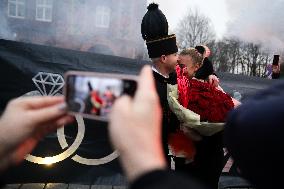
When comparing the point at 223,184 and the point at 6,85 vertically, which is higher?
the point at 6,85

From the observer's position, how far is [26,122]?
3.78 feet

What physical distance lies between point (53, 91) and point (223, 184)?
2.79 metres

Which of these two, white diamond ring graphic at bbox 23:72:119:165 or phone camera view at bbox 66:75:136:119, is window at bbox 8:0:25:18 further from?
phone camera view at bbox 66:75:136:119

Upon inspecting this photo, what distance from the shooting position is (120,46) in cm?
2627

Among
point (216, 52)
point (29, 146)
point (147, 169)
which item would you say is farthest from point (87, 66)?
point (216, 52)

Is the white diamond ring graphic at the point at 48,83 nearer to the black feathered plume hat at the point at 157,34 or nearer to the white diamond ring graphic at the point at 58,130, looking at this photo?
the white diamond ring graphic at the point at 58,130

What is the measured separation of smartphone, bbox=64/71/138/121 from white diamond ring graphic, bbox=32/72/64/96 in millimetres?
3957

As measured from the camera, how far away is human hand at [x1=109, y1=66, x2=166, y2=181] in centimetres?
85

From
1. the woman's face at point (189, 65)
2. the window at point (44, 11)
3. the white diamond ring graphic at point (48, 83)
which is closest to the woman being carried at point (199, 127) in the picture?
the woman's face at point (189, 65)

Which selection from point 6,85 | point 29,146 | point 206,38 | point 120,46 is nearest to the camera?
point 29,146

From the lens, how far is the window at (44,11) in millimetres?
26998

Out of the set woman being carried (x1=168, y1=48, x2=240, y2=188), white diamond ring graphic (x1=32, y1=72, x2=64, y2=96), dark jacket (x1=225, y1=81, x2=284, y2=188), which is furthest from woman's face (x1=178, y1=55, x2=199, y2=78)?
dark jacket (x1=225, y1=81, x2=284, y2=188)

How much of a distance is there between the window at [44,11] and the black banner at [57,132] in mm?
22330

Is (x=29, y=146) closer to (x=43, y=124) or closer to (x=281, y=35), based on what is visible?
(x=43, y=124)
